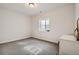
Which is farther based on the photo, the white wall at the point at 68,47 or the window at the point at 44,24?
the window at the point at 44,24

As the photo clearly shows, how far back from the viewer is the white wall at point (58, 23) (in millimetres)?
879

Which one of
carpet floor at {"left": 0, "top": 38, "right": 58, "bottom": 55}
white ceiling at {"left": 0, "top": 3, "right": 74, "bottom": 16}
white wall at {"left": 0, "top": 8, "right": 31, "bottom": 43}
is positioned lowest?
carpet floor at {"left": 0, "top": 38, "right": 58, "bottom": 55}

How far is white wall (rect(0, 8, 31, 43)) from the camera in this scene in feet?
2.97

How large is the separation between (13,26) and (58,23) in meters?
0.60

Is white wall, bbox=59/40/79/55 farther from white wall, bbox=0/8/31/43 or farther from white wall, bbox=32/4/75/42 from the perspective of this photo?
white wall, bbox=0/8/31/43

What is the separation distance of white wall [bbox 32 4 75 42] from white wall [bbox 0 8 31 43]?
4.4 inches

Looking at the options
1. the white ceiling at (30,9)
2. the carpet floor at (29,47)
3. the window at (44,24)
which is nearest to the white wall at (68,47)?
the carpet floor at (29,47)

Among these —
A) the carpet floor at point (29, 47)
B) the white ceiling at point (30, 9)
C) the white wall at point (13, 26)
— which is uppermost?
the white ceiling at point (30, 9)

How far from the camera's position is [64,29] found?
92cm

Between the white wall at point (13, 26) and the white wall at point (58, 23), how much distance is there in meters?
0.11

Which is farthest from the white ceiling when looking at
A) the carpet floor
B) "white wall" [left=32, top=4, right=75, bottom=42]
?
the carpet floor

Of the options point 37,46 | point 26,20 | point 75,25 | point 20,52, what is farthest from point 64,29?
point 20,52

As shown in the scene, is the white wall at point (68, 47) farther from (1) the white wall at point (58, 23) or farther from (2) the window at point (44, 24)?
(2) the window at point (44, 24)

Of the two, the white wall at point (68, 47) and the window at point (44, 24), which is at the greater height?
the window at point (44, 24)
